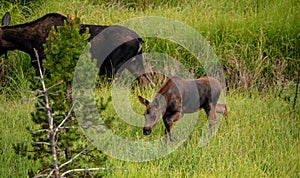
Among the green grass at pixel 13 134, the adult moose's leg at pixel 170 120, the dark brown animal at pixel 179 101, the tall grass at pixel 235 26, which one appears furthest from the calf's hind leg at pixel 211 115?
the green grass at pixel 13 134

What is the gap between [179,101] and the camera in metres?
5.30

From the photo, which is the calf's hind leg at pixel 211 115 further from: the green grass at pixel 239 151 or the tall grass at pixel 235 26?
the tall grass at pixel 235 26

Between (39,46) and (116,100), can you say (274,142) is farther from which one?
(39,46)

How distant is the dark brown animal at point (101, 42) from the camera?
24.8 ft

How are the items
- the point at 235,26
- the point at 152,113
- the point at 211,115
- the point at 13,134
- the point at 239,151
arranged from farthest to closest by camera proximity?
the point at 235,26, the point at 211,115, the point at 13,134, the point at 239,151, the point at 152,113

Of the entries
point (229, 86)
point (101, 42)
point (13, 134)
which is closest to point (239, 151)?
point (13, 134)

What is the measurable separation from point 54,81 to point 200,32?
15.9 feet

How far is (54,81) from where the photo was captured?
3.87m

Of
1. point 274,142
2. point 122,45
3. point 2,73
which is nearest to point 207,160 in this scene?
point 274,142

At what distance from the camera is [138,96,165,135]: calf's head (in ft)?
16.2

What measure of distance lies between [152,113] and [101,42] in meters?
2.84

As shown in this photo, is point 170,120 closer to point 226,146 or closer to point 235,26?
point 226,146

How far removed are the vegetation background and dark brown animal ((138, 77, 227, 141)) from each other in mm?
255

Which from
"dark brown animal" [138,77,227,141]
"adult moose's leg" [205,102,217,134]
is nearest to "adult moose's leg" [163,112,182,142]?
"dark brown animal" [138,77,227,141]
